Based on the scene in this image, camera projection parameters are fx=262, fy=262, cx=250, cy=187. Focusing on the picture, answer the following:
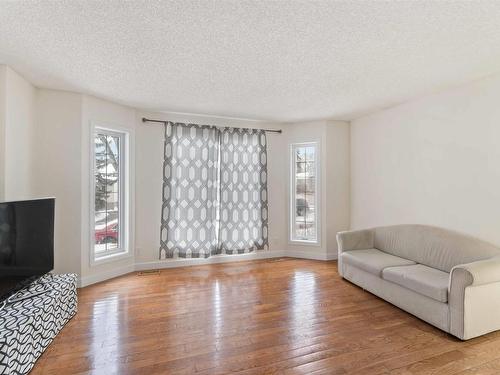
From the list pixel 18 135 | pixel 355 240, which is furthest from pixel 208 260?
pixel 18 135

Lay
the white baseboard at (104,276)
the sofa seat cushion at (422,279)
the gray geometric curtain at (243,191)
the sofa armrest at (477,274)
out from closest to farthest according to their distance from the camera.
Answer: the sofa armrest at (477,274) → the sofa seat cushion at (422,279) → the white baseboard at (104,276) → the gray geometric curtain at (243,191)

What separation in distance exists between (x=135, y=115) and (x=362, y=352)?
164 inches

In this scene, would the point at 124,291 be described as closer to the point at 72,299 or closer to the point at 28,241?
the point at 72,299

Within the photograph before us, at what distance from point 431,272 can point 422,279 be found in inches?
12.5

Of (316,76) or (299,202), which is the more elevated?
(316,76)

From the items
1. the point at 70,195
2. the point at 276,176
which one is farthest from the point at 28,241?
the point at 276,176

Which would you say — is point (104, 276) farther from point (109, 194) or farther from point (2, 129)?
point (2, 129)

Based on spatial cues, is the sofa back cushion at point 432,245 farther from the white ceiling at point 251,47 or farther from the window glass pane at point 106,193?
the window glass pane at point 106,193

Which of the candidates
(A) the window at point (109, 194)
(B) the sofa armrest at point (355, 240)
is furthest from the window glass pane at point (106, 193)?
(B) the sofa armrest at point (355, 240)

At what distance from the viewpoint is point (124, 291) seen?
3.34 meters

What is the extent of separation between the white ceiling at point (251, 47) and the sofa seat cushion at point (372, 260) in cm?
212

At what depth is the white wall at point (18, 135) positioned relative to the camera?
267 cm

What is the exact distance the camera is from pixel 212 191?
14.7 ft

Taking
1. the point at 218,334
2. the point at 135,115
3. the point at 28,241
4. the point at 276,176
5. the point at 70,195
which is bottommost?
the point at 218,334
